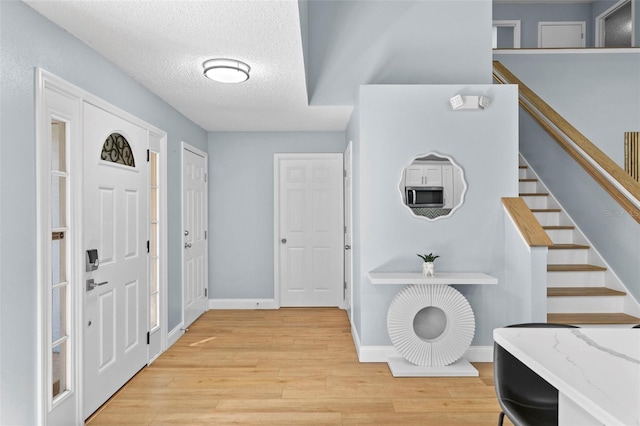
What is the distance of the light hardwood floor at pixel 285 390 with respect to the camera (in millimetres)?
2572

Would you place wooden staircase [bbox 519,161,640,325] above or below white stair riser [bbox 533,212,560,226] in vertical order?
below

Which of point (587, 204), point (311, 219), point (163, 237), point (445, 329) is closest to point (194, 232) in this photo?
point (163, 237)

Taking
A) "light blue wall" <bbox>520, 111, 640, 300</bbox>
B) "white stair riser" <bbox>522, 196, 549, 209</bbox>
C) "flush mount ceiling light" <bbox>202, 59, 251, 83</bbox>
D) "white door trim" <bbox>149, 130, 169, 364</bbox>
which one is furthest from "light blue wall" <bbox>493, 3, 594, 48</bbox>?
"white door trim" <bbox>149, 130, 169, 364</bbox>

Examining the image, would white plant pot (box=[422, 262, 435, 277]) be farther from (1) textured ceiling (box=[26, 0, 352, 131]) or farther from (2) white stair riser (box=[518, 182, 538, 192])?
(2) white stair riser (box=[518, 182, 538, 192])

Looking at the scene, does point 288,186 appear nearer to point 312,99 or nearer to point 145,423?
point 312,99

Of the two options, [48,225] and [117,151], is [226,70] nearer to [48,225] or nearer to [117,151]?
[117,151]

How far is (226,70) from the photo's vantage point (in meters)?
2.85

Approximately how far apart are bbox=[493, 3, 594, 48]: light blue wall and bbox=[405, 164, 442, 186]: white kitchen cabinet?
13.9 ft

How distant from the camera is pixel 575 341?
3.98 ft

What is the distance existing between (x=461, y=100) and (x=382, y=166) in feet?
2.71

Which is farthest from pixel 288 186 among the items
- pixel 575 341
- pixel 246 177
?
pixel 575 341

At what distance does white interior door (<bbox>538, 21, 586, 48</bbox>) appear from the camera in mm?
6293

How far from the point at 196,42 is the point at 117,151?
100 cm

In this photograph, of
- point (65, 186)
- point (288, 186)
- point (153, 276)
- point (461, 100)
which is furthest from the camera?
point (288, 186)
